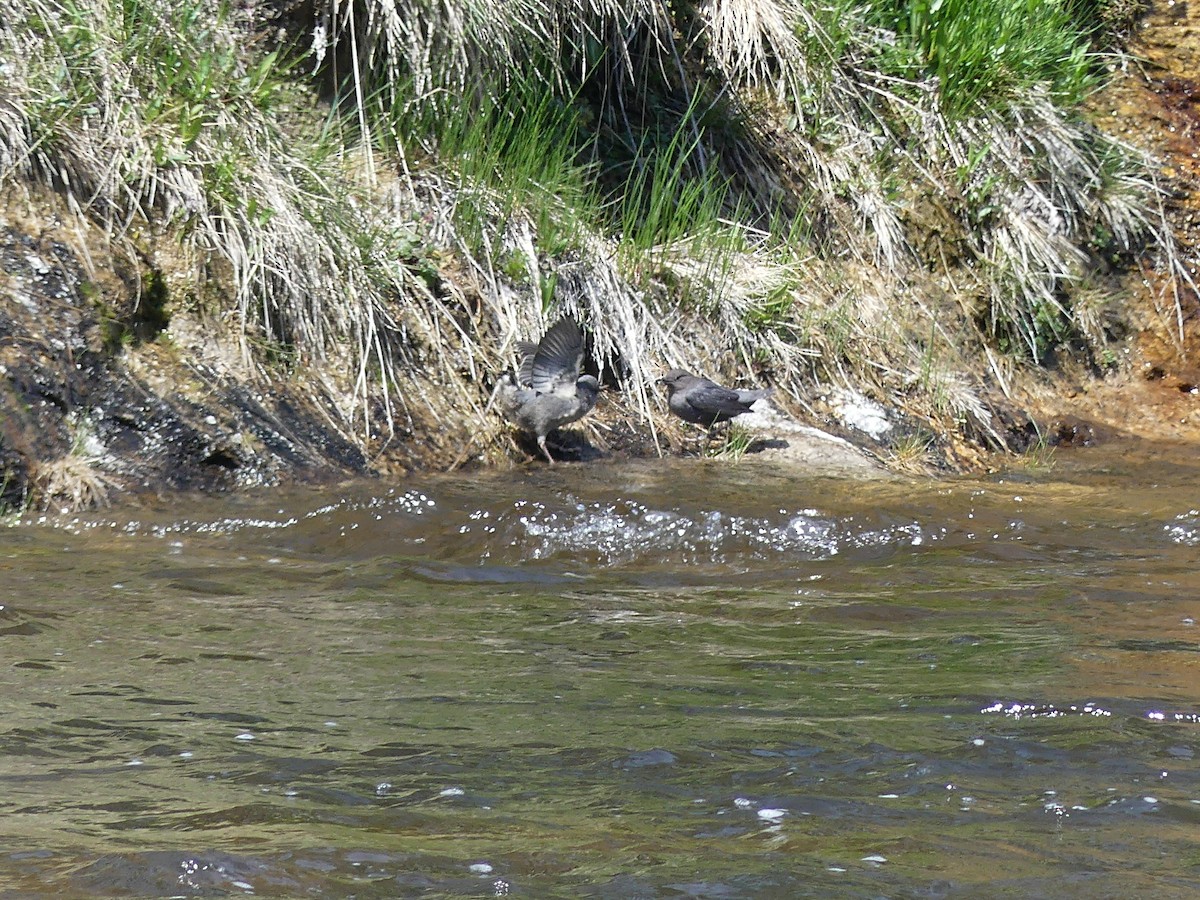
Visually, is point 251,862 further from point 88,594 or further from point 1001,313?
point 1001,313

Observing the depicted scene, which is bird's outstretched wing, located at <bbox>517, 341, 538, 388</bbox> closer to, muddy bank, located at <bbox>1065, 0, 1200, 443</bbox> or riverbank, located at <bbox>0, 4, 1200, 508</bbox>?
riverbank, located at <bbox>0, 4, 1200, 508</bbox>

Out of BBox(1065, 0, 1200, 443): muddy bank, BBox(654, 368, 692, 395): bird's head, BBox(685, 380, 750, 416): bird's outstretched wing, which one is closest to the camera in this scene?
BBox(685, 380, 750, 416): bird's outstretched wing

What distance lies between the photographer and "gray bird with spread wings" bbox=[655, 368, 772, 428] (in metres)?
6.50

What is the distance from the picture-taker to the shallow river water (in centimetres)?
246

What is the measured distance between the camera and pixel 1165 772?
2869mm

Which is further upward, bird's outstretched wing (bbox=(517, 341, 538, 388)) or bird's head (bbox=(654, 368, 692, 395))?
bird's outstretched wing (bbox=(517, 341, 538, 388))

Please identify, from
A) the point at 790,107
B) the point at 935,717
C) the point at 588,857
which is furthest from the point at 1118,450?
the point at 588,857

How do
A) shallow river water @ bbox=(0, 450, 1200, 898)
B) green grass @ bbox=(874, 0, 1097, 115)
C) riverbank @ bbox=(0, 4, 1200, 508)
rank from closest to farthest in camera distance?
shallow river water @ bbox=(0, 450, 1200, 898) < riverbank @ bbox=(0, 4, 1200, 508) < green grass @ bbox=(874, 0, 1097, 115)

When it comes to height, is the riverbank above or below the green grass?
below

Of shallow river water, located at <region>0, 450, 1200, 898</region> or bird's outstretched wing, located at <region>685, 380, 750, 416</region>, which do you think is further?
bird's outstretched wing, located at <region>685, 380, 750, 416</region>

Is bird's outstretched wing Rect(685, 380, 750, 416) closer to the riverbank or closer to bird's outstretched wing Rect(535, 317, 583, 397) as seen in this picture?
the riverbank

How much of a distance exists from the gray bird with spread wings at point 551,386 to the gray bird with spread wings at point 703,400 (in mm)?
471

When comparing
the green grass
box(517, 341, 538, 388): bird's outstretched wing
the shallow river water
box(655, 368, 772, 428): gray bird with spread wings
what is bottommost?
the shallow river water

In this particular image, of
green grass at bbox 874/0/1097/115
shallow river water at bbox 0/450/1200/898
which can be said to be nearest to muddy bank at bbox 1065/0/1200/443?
green grass at bbox 874/0/1097/115
